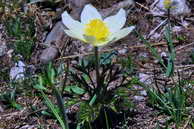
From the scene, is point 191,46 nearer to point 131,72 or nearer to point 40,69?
point 131,72

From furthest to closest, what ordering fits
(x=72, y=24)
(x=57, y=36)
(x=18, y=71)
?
1. (x=57, y=36)
2. (x=18, y=71)
3. (x=72, y=24)

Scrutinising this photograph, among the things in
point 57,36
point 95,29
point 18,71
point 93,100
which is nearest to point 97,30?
point 95,29

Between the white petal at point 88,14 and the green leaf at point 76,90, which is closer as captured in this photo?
the white petal at point 88,14

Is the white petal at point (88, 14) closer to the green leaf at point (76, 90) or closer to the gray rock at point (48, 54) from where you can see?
the green leaf at point (76, 90)

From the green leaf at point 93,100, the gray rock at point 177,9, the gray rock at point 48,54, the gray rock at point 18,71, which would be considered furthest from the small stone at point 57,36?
the green leaf at point 93,100

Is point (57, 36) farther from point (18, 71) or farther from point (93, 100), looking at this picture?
point (93, 100)

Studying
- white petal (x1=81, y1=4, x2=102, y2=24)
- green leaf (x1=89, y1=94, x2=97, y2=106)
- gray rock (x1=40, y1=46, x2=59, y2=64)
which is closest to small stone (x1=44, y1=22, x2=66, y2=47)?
gray rock (x1=40, y1=46, x2=59, y2=64)
